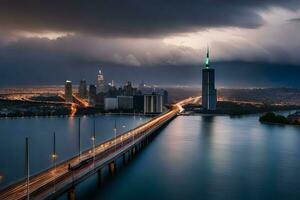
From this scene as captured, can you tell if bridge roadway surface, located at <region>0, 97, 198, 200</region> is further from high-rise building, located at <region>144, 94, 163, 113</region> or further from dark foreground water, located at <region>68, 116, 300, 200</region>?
high-rise building, located at <region>144, 94, 163, 113</region>

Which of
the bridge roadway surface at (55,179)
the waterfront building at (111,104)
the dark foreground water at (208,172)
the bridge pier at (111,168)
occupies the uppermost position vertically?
the waterfront building at (111,104)

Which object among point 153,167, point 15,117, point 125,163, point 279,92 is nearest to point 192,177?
point 153,167

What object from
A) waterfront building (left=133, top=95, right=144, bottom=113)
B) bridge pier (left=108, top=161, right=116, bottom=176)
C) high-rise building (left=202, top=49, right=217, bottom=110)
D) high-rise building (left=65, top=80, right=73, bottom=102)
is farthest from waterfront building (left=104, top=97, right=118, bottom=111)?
bridge pier (left=108, top=161, right=116, bottom=176)

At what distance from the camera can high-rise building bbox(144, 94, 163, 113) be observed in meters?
83.0

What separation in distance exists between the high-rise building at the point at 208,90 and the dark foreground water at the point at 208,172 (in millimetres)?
63512

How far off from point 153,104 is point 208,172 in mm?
61080

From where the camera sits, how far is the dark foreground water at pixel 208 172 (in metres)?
18.0

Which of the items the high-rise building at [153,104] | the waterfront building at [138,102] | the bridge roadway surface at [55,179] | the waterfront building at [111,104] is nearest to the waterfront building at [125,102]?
the waterfront building at [111,104]

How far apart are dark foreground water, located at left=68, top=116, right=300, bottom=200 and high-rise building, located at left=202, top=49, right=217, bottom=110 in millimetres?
63512

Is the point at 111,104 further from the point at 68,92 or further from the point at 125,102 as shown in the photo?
the point at 68,92

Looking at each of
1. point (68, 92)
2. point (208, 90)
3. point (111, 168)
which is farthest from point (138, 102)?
point (111, 168)

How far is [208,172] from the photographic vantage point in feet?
73.6

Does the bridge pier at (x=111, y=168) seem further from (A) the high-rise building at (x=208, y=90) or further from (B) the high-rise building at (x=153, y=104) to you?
(A) the high-rise building at (x=208, y=90)

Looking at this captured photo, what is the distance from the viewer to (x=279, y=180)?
20.7 meters
